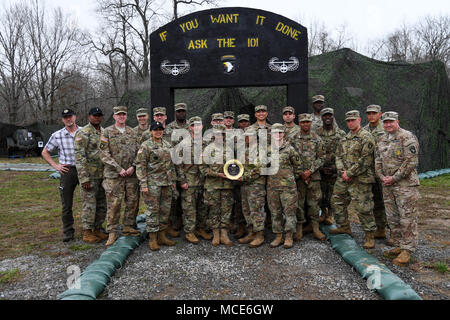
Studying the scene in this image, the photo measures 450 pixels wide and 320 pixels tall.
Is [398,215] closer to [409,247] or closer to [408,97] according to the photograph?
[409,247]

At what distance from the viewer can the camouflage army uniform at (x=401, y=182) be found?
13.0ft

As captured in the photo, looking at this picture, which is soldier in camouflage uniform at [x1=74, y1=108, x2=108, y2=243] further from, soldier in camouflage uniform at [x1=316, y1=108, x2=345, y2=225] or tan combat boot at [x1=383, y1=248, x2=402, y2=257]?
tan combat boot at [x1=383, y1=248, x2=402, y2=257]

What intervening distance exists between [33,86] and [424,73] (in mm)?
30043

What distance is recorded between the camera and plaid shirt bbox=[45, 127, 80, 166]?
198 inches

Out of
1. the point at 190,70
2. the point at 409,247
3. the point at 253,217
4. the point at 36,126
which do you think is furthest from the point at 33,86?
the point at 409,247

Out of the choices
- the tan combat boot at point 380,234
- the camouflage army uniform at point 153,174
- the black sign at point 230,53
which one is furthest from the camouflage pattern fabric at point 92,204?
the tan combat boot at point 380,234

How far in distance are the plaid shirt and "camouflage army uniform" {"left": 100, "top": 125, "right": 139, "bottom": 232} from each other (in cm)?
72

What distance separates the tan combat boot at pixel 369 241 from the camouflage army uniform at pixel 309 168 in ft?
2.50

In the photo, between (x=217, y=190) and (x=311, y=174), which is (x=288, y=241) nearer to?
(x=311, y=174)

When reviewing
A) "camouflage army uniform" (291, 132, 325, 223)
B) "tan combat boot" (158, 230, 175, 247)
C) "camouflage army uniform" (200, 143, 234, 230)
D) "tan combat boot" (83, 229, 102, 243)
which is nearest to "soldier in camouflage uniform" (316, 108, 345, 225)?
"camouflage army uniform" (291, 132, 325, 223)

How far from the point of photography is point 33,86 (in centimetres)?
2841

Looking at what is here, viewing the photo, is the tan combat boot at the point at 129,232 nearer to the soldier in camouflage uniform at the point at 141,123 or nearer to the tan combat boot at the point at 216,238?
the tan combat boot at the point at 216,238

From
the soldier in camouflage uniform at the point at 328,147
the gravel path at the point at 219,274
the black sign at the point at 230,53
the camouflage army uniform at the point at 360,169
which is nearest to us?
the gravel path at the point at 219,274

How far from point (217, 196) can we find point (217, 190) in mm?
92
